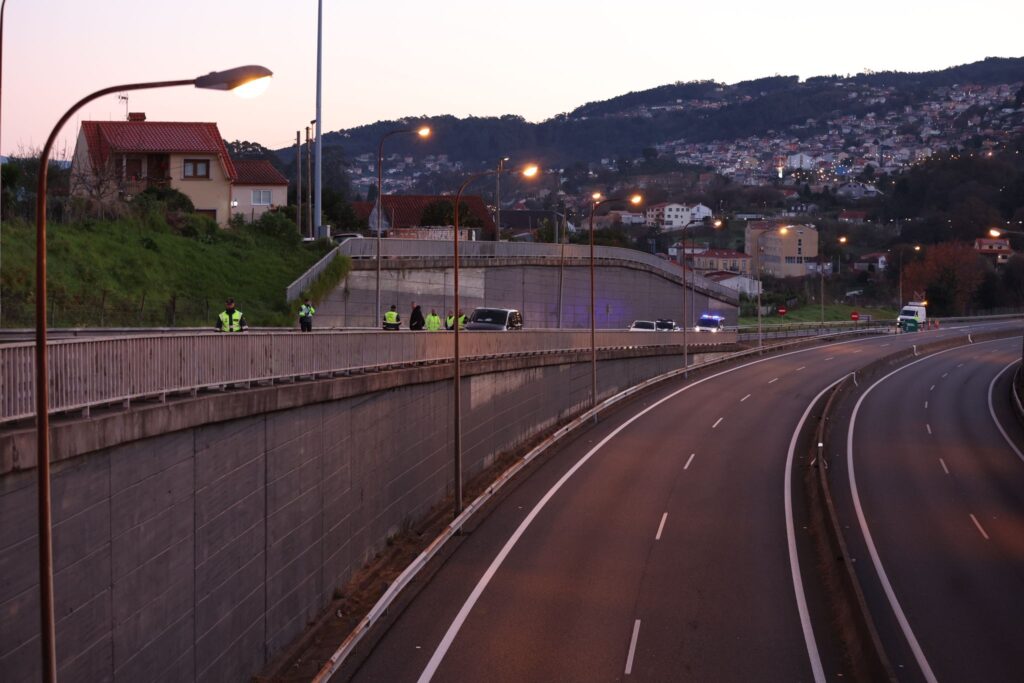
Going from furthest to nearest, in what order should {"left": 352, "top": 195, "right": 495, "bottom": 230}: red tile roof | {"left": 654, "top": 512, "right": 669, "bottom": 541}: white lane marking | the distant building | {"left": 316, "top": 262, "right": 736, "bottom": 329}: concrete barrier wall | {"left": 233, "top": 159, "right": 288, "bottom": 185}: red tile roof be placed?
1. the distant building
2. {"left": 352, "top": 195, "right": 495, "bottom": 230}: red tile roof
3. {"left": 233, "top": 159, "right": 288, "bottom": 185}: red tile roof
4. {"left": 316, "top": 262, "right": 736, "bottom": 329}: concrete barrier wall
5. {"left": 654, "top": 512, "right": 669, "bottom": 541}: white lane marking

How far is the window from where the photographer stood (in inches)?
2714

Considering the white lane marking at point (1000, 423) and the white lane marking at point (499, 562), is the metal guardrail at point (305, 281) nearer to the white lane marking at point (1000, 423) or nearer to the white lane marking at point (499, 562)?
the white lane marking at point (499, 562)

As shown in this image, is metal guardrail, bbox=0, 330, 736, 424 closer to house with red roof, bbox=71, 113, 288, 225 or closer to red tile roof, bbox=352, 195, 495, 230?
house with red roof, bbox=71, 113, 288, 225

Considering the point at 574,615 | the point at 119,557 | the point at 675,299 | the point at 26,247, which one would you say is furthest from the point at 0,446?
the point at 675,299

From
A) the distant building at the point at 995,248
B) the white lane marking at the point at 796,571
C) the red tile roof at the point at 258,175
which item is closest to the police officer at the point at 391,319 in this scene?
the white lane marking at the point at 796,571

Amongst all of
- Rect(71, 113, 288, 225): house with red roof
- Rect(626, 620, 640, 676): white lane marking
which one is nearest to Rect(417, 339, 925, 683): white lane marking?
Rect(626, 620, 640, 676): white lane marking

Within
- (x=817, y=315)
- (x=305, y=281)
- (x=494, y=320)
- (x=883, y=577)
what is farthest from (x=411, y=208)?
(x=883, y=577)

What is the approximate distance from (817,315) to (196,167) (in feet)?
240

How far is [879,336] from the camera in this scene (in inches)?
3861

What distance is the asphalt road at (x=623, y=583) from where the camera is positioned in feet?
65.4

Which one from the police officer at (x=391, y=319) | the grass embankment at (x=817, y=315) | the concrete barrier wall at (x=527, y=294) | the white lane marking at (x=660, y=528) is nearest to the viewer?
the white lane marking at (x=660, y=528)

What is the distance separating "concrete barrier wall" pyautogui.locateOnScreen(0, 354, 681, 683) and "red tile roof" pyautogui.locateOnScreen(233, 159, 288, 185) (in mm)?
57031

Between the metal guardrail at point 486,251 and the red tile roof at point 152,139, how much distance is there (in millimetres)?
16848

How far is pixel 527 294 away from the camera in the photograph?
6650cm
